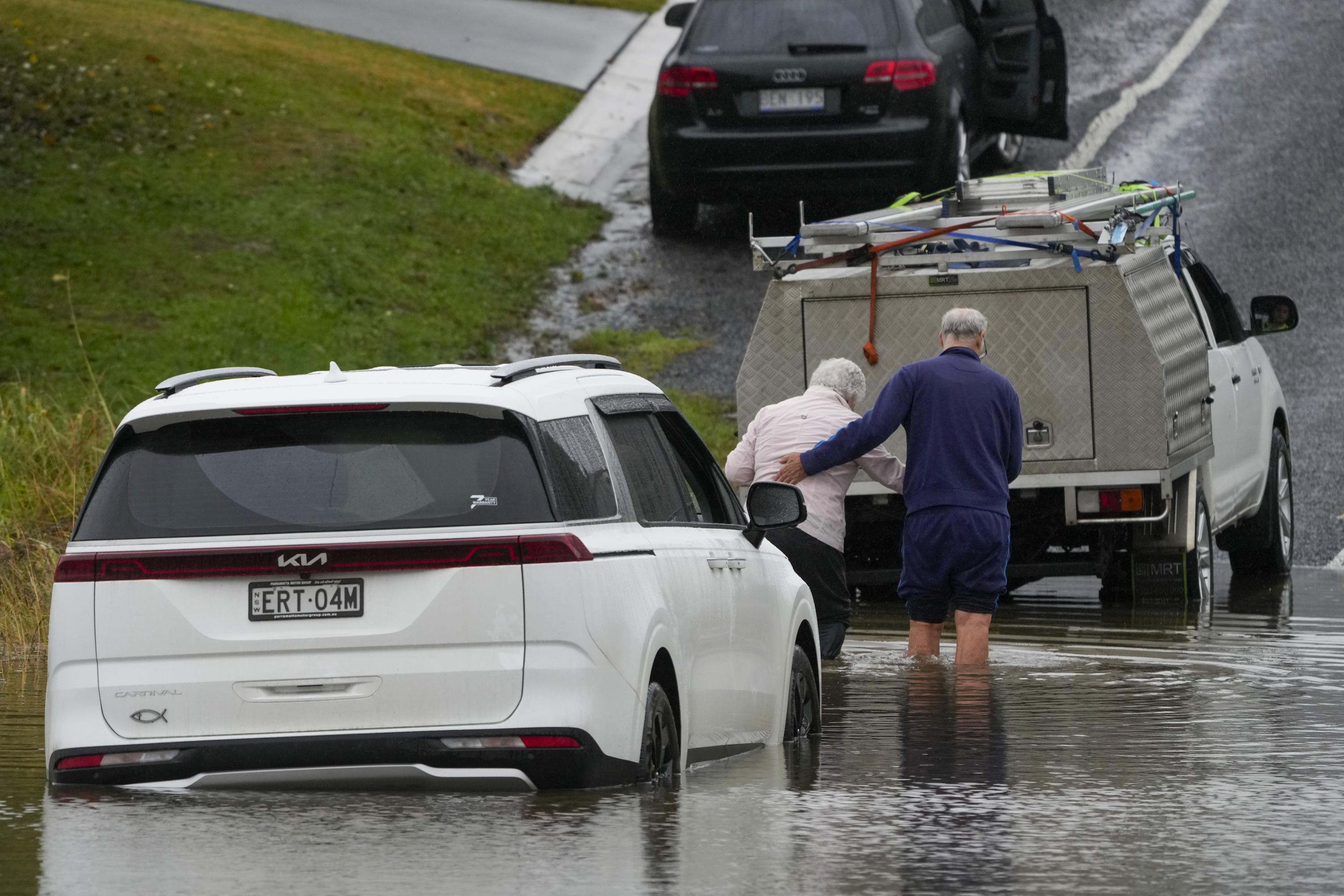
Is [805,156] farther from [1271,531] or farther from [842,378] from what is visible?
[842,378]

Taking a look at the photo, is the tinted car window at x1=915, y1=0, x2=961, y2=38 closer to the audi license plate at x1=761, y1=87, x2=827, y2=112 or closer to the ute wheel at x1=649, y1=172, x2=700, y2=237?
the audi license plate at x1=761, y1=87, x2=827, y2=112

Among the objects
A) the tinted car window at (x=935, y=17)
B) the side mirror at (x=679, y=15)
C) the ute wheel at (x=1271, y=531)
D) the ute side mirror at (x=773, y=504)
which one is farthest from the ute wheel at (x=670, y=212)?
the ute side mirror at (x=773, y=504)

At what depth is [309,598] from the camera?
7.37 metres

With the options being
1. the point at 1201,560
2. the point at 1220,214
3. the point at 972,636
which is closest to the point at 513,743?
the point at 972,636

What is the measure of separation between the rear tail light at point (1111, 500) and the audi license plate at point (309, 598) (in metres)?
7.37

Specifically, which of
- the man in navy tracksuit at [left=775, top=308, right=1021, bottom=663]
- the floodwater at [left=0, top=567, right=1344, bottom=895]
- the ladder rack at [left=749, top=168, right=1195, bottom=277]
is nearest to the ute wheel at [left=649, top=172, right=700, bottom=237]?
the ladder rack at [left=749, top=168, right=1195, bottom=277]

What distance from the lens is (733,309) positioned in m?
22.5

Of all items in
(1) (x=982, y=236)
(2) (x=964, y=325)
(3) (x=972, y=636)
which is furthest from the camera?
(1) (x=982, y=236)

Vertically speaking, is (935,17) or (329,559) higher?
(935,17)

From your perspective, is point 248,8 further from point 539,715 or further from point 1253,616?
point 539,715

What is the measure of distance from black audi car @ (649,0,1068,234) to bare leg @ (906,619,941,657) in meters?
10.4

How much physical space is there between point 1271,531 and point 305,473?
10335 millimetres

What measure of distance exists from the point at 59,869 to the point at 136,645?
2.39 feet

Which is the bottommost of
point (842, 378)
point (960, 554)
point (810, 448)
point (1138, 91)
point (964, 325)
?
point (960, 554)
